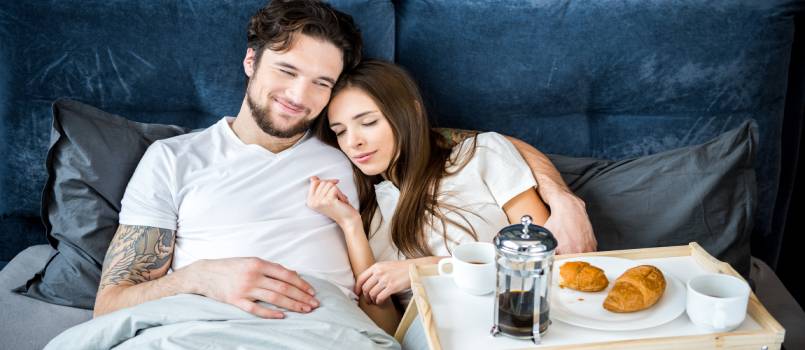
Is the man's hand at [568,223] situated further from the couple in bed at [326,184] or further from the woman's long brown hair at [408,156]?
the woman's long brown hair at [408,156]

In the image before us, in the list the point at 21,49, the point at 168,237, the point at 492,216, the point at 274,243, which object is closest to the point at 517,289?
the point at 492,216

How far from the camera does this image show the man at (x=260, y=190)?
1.61 metres

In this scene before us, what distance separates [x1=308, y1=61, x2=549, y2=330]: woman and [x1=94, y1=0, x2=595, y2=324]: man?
48 millimetres

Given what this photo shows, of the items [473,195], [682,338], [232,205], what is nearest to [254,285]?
[232,205]

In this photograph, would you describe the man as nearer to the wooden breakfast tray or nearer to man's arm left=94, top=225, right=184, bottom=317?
man's arm left=94, top=225, right=184, bottom=317

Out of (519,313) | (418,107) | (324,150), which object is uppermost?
(418,107)

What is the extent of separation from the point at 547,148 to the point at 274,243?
798mm

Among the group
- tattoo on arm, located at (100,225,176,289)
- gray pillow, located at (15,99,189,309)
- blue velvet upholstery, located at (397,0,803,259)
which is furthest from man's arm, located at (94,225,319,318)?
blue velvet upholstery, located at (397,0,803,259)

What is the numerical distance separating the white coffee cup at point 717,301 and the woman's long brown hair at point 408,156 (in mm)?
584

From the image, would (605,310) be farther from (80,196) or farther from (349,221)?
(80,196)

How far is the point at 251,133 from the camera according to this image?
185 centimetres

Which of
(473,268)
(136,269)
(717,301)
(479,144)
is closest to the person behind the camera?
(717,301)

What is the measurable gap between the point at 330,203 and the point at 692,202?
848 millimetres

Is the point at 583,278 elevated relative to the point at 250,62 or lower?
lower
